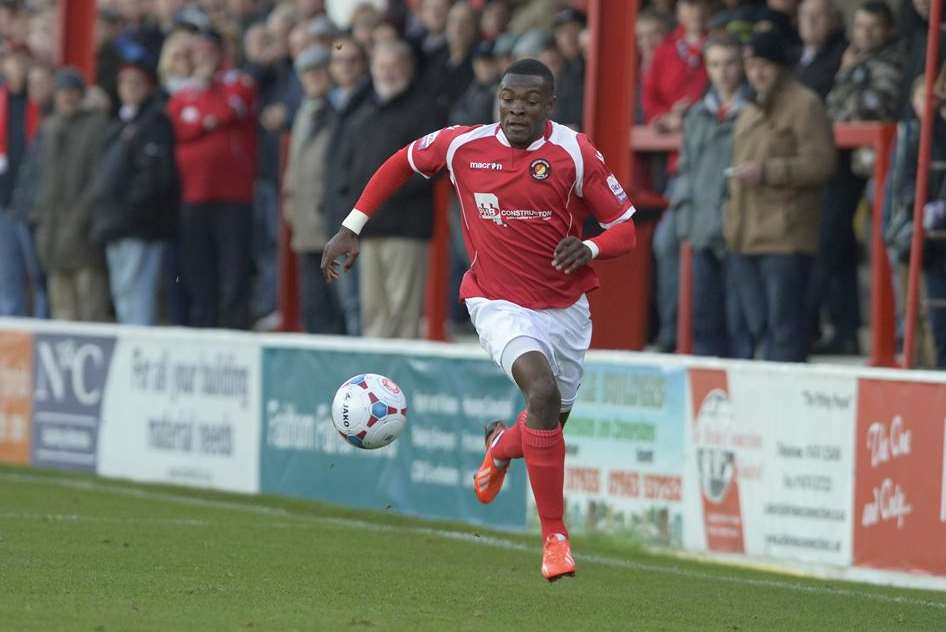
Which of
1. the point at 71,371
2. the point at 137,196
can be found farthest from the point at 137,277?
the point at 71,371

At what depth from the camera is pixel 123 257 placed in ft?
51.8

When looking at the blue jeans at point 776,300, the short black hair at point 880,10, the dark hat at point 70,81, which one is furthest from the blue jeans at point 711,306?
the dark hat at point 70,81

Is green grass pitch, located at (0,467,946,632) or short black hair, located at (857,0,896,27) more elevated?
short black hair, located at (857,0,896,27)

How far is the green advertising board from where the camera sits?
1239 cm

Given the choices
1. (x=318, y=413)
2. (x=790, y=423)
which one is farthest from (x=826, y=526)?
(x=318, y=413)

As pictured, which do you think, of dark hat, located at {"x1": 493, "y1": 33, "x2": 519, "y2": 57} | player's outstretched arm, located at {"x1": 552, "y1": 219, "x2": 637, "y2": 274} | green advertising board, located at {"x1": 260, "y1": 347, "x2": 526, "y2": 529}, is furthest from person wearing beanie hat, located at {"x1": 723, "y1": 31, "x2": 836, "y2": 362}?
player's outstretched arm, located at {"x1": 552, "y1": 219, "x2": 637, "y2": 274}

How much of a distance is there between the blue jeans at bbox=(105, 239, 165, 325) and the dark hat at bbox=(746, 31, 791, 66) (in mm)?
5655

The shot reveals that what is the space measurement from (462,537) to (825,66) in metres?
4.14

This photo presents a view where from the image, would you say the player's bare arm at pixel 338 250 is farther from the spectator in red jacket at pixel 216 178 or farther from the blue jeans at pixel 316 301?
the spectator in red jacket at pixel 216 178

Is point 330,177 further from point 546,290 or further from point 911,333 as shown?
point 546,290

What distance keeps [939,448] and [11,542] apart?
15.3 ft

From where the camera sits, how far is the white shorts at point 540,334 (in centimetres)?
886

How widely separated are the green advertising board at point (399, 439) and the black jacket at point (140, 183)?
2.48 m

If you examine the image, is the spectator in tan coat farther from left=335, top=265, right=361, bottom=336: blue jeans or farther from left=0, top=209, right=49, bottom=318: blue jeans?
left=0, top=209, right=49, bottom=318: blue jeans
